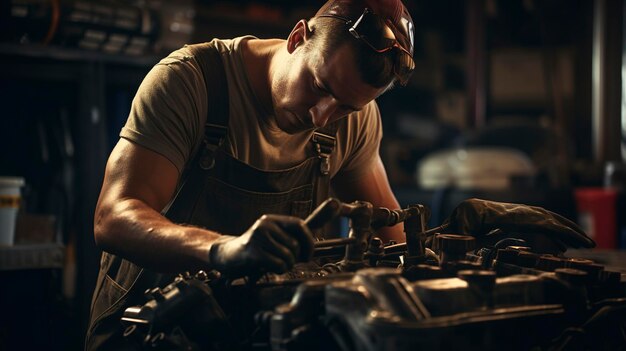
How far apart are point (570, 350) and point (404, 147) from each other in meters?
4.78

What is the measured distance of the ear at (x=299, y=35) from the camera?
1.88 meters

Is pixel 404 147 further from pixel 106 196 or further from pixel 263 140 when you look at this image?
pixel 106 196

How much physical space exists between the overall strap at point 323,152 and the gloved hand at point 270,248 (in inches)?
33.5

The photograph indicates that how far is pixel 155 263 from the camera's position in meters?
1.54

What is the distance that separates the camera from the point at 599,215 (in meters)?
4.60

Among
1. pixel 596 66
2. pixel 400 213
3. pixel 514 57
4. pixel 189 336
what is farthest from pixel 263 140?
pixel 514 57

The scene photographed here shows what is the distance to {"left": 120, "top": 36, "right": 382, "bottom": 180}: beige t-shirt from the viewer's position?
1771 millimetres

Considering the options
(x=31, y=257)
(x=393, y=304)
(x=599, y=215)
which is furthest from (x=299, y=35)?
(x=599, y=215)

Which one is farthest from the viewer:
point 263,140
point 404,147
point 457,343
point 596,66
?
point 404,147

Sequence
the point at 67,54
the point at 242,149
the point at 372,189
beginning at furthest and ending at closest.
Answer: the point at 67,54 → the point at 372,189 → the point at 242,149

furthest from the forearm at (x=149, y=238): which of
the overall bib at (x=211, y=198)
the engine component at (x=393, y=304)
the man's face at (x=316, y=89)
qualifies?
the man's face at (x=316, y=89)

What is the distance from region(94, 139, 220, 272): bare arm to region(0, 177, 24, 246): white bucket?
4.49ft

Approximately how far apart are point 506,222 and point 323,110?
1.73 feet

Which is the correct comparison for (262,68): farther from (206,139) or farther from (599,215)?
(599,215)
